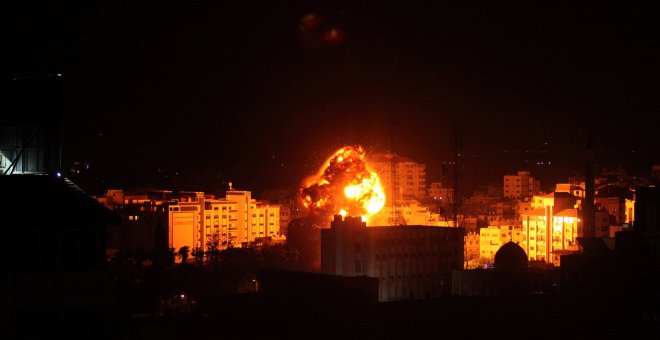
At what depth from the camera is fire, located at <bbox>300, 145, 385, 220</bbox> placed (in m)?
41.6

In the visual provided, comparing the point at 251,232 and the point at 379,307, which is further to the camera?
the point at 251,232

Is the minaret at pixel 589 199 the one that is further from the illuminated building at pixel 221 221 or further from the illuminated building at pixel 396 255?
the illuminated building at pixel 221 221

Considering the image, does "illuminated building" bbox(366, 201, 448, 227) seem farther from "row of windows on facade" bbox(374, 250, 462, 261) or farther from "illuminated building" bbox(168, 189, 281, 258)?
"row of windows on facade" bbox(374, 250, 462, 261)

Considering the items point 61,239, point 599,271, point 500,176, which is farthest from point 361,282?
point 500,176

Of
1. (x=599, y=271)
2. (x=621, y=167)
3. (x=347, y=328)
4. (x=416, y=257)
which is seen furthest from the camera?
(x=621, y=167)

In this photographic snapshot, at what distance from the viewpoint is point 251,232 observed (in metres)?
77.4

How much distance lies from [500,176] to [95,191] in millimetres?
54212

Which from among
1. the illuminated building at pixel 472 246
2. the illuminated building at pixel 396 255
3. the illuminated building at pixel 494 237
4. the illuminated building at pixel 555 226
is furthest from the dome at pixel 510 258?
the illuminated building at pixel 494 237

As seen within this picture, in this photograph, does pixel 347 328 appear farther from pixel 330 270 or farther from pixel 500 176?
pixel 500 176

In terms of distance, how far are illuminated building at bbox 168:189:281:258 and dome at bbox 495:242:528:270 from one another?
29.4m

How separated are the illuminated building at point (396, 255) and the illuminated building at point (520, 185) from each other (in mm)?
58720

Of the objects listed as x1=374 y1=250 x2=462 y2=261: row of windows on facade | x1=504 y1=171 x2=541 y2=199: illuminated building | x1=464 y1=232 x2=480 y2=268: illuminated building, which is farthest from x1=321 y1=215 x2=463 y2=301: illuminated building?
x1=504 y1=171 x2=541 y2=199: illuminated building

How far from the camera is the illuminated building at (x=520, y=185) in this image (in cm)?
10100

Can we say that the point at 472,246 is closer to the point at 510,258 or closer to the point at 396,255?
the point at 396,255
